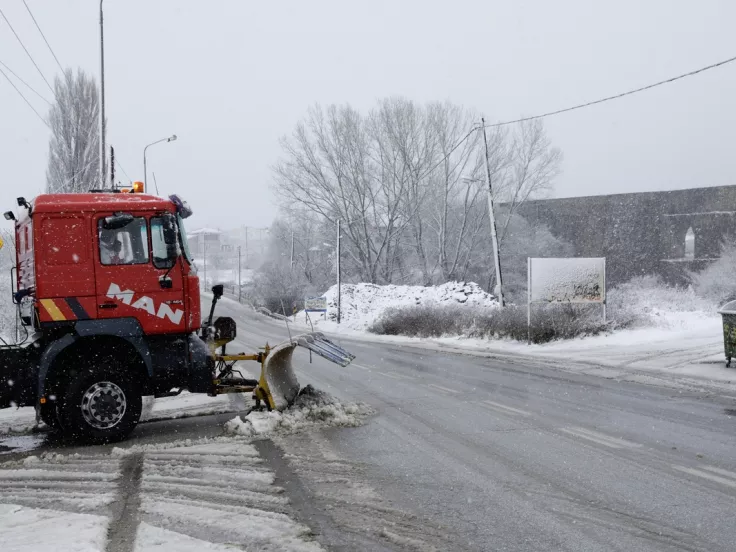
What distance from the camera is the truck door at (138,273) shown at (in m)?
7.83

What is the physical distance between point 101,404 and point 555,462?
495 cm

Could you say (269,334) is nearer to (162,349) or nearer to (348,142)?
(348,142)

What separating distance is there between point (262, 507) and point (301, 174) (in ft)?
147

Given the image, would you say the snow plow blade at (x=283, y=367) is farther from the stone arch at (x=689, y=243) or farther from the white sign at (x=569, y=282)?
the stone arch at (x=689, y=243)

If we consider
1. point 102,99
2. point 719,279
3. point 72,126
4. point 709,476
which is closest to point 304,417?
point 709,476

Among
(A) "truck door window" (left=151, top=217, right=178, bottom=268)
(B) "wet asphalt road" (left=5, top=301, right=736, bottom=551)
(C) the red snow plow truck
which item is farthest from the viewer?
(A) "truck door window" (left=151, top=217, right=178, bottom=268)

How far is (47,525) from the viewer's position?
4.87m

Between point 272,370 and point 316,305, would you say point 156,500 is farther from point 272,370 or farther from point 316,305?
point 316,305

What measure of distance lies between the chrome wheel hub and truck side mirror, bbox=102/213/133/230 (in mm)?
1763

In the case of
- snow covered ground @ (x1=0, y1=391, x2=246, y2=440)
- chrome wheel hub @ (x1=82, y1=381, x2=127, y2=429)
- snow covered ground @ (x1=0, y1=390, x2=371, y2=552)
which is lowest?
snow covered ground @ (x1=0, y1=391, x2=246, y2=440)

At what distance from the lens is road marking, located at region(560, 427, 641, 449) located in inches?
282

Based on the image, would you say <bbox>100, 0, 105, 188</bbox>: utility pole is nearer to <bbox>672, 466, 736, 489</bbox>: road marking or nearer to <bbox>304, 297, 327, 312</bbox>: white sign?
<bbox>304, 297, 327, 312</bbox>: white sign

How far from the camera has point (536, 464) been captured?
6406mm

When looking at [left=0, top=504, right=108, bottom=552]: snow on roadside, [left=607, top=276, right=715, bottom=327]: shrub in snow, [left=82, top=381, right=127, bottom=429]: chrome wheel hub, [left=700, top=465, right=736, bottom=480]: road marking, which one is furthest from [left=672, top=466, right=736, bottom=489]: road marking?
[left=607, top=276, right=715, bottom=327]: shrub in snow
